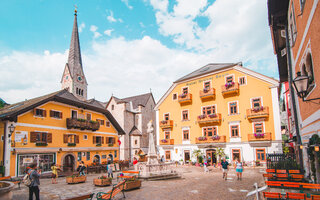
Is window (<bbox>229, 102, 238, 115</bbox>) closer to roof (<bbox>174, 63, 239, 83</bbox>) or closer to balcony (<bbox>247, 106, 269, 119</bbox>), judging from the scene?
balcony (<bbox>247, 106, 269, 119</bbox>)

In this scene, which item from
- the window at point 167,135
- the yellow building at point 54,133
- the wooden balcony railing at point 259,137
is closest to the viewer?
the yellow building at point 54,133

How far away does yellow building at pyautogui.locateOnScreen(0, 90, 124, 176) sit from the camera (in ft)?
66.6

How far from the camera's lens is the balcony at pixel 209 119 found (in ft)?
104

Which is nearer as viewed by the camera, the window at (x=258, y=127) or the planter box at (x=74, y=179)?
the planter box at (x=74, y=179)

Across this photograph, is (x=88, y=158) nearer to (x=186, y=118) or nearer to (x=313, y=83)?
(x=186, y=118)

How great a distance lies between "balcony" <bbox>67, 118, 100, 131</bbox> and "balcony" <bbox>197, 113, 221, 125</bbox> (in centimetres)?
1487

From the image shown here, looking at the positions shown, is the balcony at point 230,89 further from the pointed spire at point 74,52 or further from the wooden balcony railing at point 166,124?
the pointed spire at point 74,52

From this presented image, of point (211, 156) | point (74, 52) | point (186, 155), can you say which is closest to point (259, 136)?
point (211, 156)

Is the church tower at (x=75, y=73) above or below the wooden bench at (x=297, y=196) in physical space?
above

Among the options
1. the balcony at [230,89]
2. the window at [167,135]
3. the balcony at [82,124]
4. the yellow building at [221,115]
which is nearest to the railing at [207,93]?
the yellow building at [221,115]

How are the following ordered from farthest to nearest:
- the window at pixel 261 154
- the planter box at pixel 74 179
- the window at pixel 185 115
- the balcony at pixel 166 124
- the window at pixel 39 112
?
the balcony at pixel 166 124 → the window at pixel 185 115 → the window at pixel 261 154 → the window at pixel 39 112 → the planter box at pixel 74 179

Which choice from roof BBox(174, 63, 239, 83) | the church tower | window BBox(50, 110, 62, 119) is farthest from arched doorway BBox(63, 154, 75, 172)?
the church tower

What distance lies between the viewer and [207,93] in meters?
33.2

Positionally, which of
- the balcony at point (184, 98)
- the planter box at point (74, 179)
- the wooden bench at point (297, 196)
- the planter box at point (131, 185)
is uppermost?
Result: the balcony at point (184, 98)
